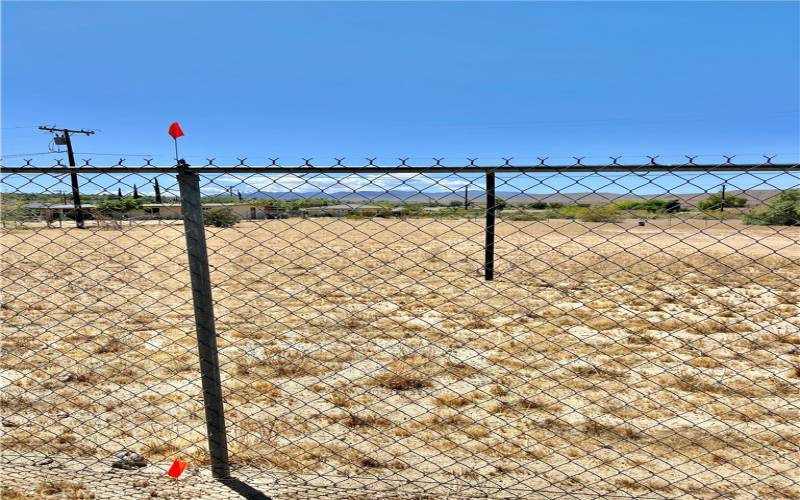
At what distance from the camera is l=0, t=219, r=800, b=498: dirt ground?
2.61 metres

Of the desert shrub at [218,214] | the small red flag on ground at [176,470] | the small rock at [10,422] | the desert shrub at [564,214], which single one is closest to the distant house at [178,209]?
the desert shrub at [218,214]

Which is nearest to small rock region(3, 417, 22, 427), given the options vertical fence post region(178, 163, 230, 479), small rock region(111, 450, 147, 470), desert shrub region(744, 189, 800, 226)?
small rock region(111, 450, 147, 470)

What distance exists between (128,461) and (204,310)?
108cm

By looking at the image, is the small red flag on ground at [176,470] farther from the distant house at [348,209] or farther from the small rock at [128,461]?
the distant house at [348,209]

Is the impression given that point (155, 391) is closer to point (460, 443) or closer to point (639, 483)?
point (460, 443)

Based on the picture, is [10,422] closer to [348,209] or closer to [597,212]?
[348,209]

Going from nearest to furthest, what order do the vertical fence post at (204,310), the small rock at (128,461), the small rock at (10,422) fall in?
the vertical fence post at (204,310)
the small rock at (128,461)
the small rock at (10,422)

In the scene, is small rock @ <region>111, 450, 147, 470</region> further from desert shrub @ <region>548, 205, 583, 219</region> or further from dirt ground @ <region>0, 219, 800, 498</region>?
desert shrub @ <region>548, 205, 583, 219</region>

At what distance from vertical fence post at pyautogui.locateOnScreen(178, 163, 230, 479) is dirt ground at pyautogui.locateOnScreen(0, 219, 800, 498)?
0.87ft

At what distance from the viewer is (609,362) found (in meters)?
4.24

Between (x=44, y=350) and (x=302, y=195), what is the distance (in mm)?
3954

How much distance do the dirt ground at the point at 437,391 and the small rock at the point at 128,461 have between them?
0.21 ft

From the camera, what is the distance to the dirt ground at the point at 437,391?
8.57ft

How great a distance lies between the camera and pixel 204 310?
88.7 inches
